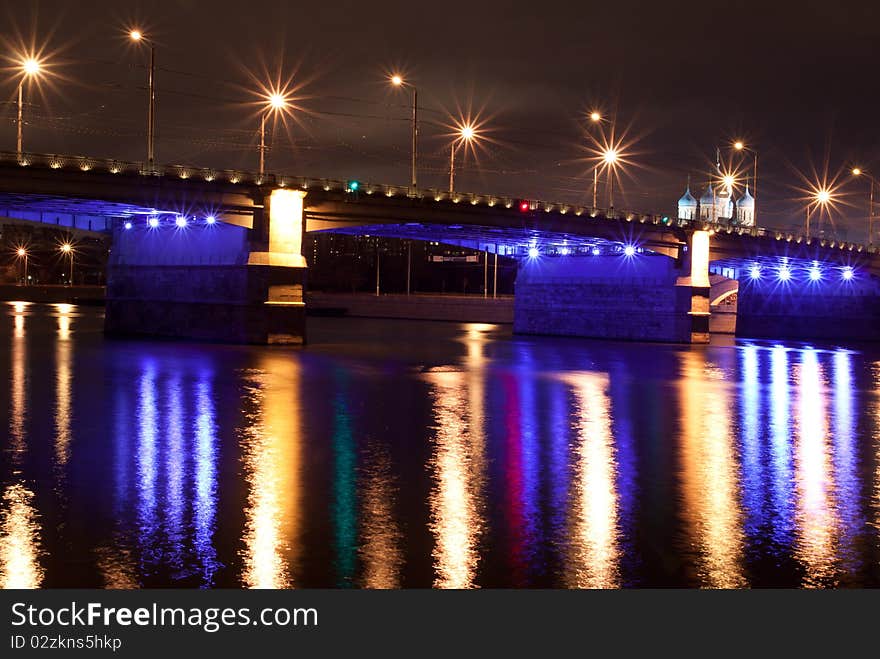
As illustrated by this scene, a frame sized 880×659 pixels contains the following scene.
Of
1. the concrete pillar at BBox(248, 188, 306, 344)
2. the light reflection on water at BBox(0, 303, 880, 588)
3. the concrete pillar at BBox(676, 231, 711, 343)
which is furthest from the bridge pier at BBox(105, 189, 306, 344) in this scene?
the concrete pillar at BBox(676, 231, 711, 343)

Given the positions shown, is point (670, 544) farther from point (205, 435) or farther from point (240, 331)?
point (240, 331)

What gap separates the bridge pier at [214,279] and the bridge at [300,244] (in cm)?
9

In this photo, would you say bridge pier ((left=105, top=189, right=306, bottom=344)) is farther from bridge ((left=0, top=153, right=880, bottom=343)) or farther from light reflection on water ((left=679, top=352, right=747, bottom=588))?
Result: light reflection on water ((left=679, top=352, right=747, bottom=588))

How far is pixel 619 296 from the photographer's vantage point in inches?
3452

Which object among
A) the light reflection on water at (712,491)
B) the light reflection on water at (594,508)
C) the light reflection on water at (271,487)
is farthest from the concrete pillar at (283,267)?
the light reflection on water at (594,508)

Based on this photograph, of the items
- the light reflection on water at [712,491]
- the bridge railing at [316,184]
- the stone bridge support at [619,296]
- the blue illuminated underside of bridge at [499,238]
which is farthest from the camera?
the stone bridge support at [619,296]

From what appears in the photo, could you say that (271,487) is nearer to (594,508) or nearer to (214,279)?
(594,508)

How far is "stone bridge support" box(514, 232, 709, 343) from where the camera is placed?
8338cm

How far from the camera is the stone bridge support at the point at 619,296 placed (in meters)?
83.4

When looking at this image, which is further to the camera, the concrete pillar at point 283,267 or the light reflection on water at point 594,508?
the concrete pillar at point 283,267

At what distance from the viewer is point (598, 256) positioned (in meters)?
91.0

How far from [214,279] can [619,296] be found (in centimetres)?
3635

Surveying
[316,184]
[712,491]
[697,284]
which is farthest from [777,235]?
[712,491]

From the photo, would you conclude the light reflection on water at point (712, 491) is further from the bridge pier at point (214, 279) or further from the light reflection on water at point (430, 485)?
the bridge pier at point (214, 279)
